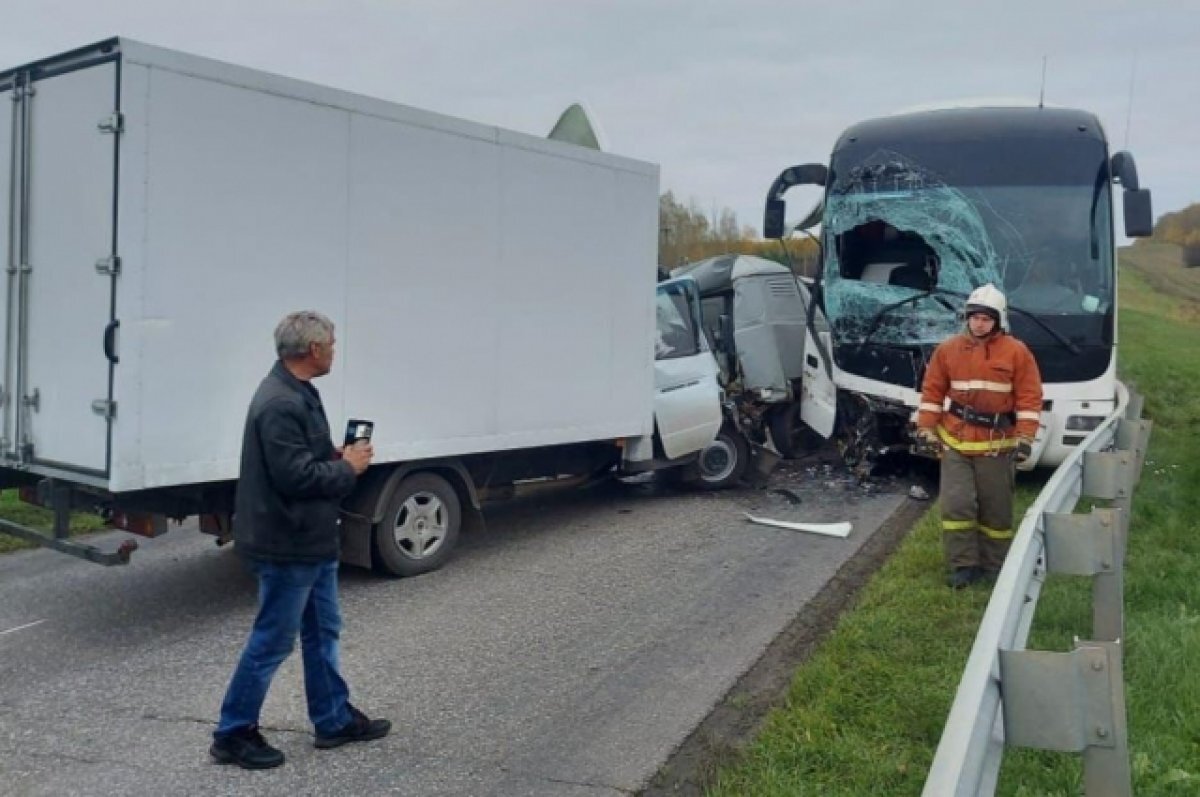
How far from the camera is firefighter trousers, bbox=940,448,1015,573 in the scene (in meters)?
6.34

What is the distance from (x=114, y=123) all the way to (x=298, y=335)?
83.1 inches

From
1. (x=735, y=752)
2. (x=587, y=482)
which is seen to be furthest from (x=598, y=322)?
(x=735, y=752)

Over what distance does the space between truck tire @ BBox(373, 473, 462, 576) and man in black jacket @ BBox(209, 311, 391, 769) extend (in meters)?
2.65

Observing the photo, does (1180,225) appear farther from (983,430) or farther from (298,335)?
(298,335)

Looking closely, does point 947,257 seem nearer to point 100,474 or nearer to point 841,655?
point 841,655

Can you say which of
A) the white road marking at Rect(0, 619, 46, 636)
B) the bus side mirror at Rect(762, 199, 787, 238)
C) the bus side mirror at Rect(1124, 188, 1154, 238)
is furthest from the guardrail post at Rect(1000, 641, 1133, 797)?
the bus side mirror at Rect(762, 199, 787, 238)

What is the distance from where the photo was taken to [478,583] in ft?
22.6

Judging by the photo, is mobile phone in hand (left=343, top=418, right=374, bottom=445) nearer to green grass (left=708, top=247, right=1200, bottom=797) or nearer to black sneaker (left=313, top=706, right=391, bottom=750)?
black sneaker (left=313, top=706, right=391, bottom=750)

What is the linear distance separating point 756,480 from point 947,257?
2772 mm

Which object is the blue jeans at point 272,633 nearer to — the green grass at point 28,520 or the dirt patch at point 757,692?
the dirt patch at point 757,692

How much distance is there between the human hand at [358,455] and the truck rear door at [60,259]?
1911 millimetres

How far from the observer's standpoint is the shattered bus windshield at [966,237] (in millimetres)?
8984

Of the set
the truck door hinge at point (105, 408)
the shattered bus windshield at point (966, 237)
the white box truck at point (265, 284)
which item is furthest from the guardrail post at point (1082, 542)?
the shattered bus windshield at point (966, 237)

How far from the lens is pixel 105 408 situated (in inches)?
213
